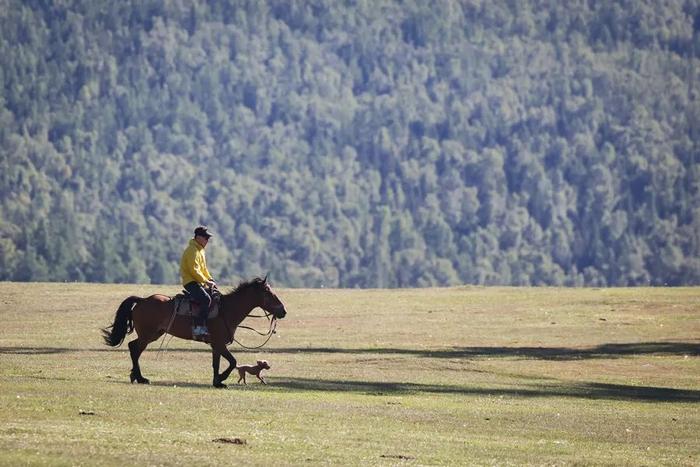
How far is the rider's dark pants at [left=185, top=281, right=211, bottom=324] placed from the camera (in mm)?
37500

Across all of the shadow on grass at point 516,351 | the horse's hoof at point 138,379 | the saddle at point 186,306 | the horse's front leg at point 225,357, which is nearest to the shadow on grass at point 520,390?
the horse's front leg at point 225,357

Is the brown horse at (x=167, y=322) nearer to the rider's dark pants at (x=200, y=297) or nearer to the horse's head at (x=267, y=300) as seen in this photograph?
the horse's head at (x=267, y=300)

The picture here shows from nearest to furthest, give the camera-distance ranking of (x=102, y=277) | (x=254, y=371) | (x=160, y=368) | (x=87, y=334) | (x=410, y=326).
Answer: (x=254, y=371)
(x=160, y=368)
(x=87, y=334)
(x=410, y=326)
(x=102, y=277)

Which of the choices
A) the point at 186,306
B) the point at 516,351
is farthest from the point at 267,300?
the point at 516,351

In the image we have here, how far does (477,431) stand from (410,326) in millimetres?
44221

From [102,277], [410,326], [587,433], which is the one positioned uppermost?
[587,433]

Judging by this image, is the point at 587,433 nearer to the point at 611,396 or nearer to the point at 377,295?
the point at 611,396

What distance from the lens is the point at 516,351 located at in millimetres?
63125

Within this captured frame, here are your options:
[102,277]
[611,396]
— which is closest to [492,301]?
[611,396]

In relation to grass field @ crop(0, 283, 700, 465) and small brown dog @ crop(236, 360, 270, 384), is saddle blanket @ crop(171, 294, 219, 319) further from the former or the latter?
small brown dog @ crop(236, 360, 270, 384)

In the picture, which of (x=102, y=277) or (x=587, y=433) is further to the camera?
(x=102, y=277)

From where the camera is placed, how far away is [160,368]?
43.5m

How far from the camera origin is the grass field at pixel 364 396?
92.1ft

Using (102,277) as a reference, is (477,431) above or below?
above
